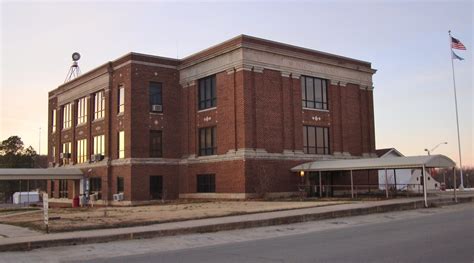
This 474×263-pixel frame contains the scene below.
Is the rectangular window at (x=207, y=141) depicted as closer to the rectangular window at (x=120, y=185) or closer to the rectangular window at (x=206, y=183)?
the rectangular window at (x=206, y=183)

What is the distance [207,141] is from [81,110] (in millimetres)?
17703

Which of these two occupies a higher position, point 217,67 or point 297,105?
point 217,67

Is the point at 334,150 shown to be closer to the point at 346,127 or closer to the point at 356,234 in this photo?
the point at 346,127

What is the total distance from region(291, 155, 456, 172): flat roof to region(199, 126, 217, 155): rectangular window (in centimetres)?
687

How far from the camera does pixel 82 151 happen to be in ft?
173

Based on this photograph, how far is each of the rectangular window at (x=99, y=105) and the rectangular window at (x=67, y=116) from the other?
7146mm

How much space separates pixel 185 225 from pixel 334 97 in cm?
2852

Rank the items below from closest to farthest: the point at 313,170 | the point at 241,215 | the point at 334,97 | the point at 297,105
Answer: the point at 241,215, the point at 313,170, the point at 297,105, the point at 334,97

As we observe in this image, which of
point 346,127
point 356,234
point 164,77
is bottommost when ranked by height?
point 356,234

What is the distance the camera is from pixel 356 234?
1680 centimetres

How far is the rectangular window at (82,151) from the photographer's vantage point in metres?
52.0

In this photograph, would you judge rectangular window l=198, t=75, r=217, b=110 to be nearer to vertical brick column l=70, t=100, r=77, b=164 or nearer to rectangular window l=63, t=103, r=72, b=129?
vertical brick column l=70, t=100, r=77, b=164

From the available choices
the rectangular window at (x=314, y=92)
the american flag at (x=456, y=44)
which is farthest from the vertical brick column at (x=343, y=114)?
the american flag at (x=456, y=44)

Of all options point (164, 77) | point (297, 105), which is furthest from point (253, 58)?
point (164, 77)
